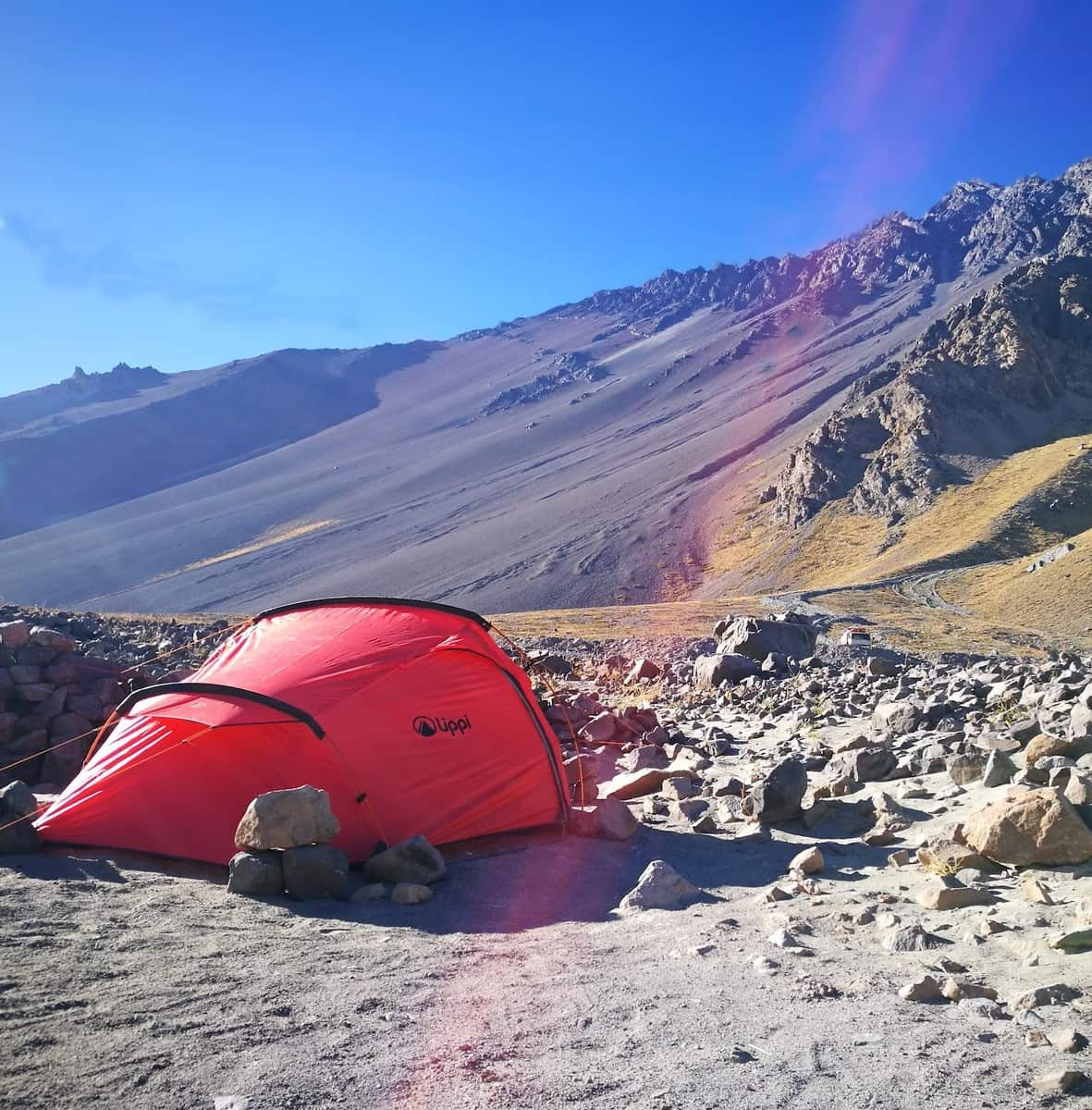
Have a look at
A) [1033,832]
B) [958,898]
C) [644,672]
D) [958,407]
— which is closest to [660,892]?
[958,898]

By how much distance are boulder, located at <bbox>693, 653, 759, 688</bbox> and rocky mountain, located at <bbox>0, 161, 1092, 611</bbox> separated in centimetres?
A: 4445

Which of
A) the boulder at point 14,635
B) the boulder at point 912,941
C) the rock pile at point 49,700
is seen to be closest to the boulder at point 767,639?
the rock pile at point 49,700

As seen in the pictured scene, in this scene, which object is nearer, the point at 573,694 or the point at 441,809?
the point at 441,809

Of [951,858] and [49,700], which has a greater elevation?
[49,700]

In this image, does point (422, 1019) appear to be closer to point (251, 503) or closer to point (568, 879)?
point (568, 879)

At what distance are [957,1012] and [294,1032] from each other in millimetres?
2732

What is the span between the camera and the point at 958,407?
66375 mm

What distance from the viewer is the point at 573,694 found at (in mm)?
14477

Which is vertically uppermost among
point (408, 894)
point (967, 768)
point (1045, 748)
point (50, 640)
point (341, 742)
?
point (50, 640)

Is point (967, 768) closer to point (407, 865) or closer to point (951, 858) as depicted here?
point (951, 858)

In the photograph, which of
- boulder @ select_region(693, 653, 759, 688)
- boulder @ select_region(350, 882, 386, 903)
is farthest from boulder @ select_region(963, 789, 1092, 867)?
boulder @ select_region(693, 653, 759, 688)

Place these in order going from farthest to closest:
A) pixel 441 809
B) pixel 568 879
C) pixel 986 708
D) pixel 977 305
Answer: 1. pixel 977 305
2. pixel 986 708
3. pixel 441 809
4. pixel 568 879

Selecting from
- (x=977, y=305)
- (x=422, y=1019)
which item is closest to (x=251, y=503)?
(x=977, y=305)

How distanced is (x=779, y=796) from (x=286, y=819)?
152 inches
